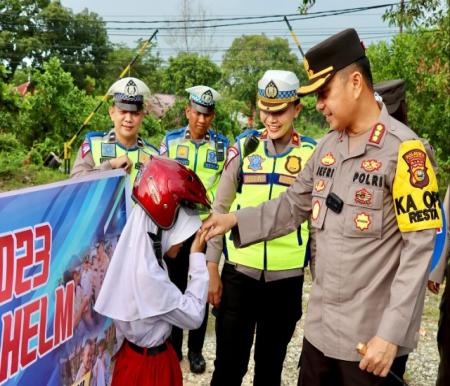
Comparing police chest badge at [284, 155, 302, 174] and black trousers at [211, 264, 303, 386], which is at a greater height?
police chest badge at [284, 155, 302, 174]

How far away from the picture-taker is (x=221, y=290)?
306cm

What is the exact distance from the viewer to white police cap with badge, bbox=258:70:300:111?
2996 millimetres

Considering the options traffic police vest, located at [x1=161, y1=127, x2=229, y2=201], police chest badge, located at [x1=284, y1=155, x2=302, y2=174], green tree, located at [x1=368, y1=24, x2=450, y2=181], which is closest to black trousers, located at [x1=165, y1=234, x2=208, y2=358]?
traffic police vest, located at [x1=161, y1=127, x2=229, y2=201]

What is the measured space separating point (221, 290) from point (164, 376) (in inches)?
31.5

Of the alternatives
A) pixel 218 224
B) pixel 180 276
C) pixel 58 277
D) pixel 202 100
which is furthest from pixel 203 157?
pixel 58 277

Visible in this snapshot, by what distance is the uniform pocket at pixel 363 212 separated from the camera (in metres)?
1.94

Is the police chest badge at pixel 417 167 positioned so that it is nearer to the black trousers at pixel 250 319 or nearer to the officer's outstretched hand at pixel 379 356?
the officer's outstretched hand at pixel 379 356

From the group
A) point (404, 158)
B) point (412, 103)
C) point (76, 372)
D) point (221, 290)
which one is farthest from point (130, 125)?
point (412, 103)

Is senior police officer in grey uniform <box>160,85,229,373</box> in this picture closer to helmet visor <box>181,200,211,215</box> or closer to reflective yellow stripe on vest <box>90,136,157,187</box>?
reflective yellow stripe on vest <box>90,136,157,187</box>

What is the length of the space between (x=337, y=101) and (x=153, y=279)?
105cm

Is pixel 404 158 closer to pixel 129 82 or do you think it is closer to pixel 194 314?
pixel 194 314

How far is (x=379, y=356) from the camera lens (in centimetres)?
182

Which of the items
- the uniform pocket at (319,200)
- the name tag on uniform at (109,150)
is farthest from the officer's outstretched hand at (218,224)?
the name tag on uniform at (109,150)

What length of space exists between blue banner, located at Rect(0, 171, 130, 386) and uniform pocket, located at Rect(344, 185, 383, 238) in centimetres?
115
